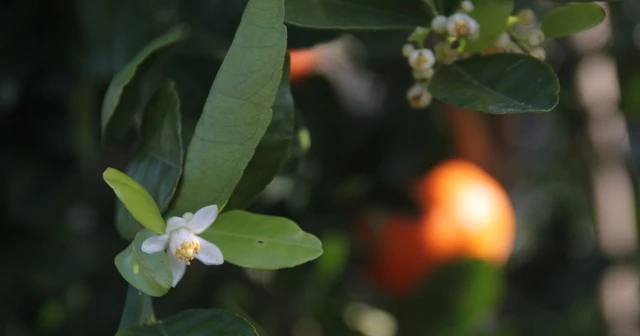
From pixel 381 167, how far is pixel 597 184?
0.28 metres

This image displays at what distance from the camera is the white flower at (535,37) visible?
377 mm

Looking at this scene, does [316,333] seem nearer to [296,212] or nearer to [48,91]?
[296,212]

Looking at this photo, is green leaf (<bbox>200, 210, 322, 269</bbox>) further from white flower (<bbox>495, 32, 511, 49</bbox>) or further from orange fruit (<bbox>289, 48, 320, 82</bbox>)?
orange fruit (<bbox>289, 48, 320, 82</bbox>)

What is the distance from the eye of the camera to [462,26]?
0.36 meters

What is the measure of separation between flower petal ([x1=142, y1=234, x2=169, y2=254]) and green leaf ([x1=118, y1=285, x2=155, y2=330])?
0.13ft

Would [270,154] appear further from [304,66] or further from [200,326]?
[304,66]

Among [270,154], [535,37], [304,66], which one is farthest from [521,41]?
[304,66]

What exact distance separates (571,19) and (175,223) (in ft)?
0.63

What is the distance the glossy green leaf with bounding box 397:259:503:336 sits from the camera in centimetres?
77

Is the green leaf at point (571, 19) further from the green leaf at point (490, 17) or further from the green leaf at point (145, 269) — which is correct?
the green leaf at point (145, 269)

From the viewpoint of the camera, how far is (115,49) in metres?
0.52

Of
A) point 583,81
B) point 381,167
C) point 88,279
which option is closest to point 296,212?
point 381,167

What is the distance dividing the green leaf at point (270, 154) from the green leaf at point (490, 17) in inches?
3.3

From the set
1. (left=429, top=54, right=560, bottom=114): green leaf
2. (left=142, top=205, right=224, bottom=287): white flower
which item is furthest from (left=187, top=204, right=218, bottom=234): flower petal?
(left=429, top=54, right=560, bottom=114): green leaf
